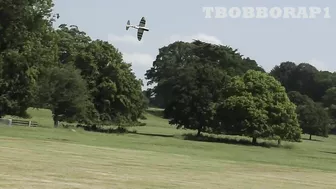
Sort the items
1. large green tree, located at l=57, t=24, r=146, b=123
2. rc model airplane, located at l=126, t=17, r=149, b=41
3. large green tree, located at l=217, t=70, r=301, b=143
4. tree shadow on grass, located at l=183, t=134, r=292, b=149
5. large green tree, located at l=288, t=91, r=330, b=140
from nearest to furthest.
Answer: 1. rc model airplane, located at l=126, t=17, r=149, b=41
2. tree shadow on grass, located at l=183, t=134, r=292, b=149
3. large green tree, located at l=217, t=70, r=301, b=143
4. large green tree, located at l=57, t=24, r=146, b=123
5. large green tree, located at l=288, t=91, r=330, b=140

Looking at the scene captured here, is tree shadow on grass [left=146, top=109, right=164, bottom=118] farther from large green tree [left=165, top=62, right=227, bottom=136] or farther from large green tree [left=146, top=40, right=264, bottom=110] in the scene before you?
large green tree [left=165, top=62, right=227, bottom=136]

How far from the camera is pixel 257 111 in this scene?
279 feet

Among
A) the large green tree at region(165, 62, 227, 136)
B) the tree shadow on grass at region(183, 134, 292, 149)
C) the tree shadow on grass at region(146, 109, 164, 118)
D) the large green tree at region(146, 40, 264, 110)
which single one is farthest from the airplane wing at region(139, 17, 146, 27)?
the tree shadow on grass at region(146, 109, 164, 118)

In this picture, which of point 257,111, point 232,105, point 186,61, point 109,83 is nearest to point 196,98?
point 232,105

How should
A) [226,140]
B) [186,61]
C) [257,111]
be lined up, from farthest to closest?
[186,61] → [257,111] → [226,140]

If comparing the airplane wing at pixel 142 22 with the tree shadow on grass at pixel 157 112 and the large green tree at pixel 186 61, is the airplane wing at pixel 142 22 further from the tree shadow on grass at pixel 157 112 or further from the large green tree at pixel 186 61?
the tree shadow on grass at pixel 157 112

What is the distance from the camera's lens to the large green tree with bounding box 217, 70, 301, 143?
84.3 metres

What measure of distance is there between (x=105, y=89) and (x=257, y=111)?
19566 mm

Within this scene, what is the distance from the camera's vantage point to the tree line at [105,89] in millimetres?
68625

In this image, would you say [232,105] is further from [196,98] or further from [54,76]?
[54,76]

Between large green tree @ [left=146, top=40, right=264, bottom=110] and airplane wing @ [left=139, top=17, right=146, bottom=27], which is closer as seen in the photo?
airplane wing @ [left=139, top=17, right=146, bottom=27]

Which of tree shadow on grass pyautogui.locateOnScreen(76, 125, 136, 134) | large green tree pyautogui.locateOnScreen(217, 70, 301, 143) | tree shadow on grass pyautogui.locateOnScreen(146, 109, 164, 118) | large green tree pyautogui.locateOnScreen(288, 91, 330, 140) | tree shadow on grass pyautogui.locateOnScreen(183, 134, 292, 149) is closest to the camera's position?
tree shadow on grass pyautogui.locateOnScreen(183, 134, 292, 149)

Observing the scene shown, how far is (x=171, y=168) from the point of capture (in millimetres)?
30766

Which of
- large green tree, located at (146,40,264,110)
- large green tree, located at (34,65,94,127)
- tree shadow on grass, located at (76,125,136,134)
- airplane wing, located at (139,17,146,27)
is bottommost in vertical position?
tree shadow on grass, located at (76,125,136,134)
